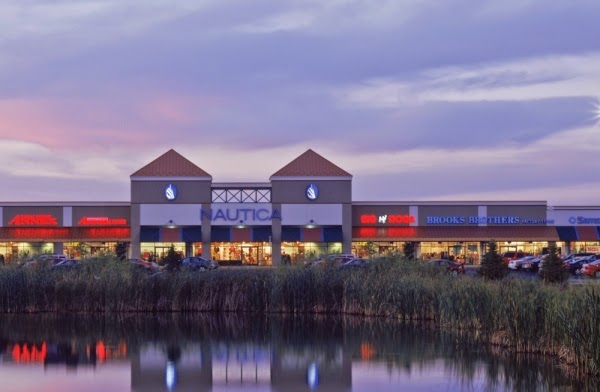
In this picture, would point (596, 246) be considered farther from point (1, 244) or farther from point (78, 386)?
point (78, 386)

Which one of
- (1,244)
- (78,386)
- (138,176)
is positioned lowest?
(78,386)

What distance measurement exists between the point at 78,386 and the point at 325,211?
5344 cm

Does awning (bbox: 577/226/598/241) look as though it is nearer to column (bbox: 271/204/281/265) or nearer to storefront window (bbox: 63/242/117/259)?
column (bbox: 271/204/281/265)

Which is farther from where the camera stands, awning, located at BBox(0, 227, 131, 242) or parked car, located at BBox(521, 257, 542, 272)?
awning, located at BBox(0, 227, 131, 242)

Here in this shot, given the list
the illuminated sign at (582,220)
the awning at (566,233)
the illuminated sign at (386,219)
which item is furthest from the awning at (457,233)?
the illuminated sign at (582,220)

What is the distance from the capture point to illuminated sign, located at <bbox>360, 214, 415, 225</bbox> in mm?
77625

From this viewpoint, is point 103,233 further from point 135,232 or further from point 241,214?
point 241,214

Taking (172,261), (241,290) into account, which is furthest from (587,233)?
(241,290)

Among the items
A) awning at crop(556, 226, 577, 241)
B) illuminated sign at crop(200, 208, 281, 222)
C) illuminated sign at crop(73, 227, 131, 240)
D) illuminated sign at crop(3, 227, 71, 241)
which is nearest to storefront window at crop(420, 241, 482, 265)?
awning at crop(556, 226, 577, 241)

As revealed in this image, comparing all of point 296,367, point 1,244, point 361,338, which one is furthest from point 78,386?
point 1,244

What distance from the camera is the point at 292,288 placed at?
39.6 m

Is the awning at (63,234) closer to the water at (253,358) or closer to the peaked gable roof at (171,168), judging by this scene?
the peaked gable roof at (171,168)

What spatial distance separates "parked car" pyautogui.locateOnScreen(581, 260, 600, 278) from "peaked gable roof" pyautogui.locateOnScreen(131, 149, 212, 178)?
32752 millimetres

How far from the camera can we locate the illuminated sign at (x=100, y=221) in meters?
76.8
